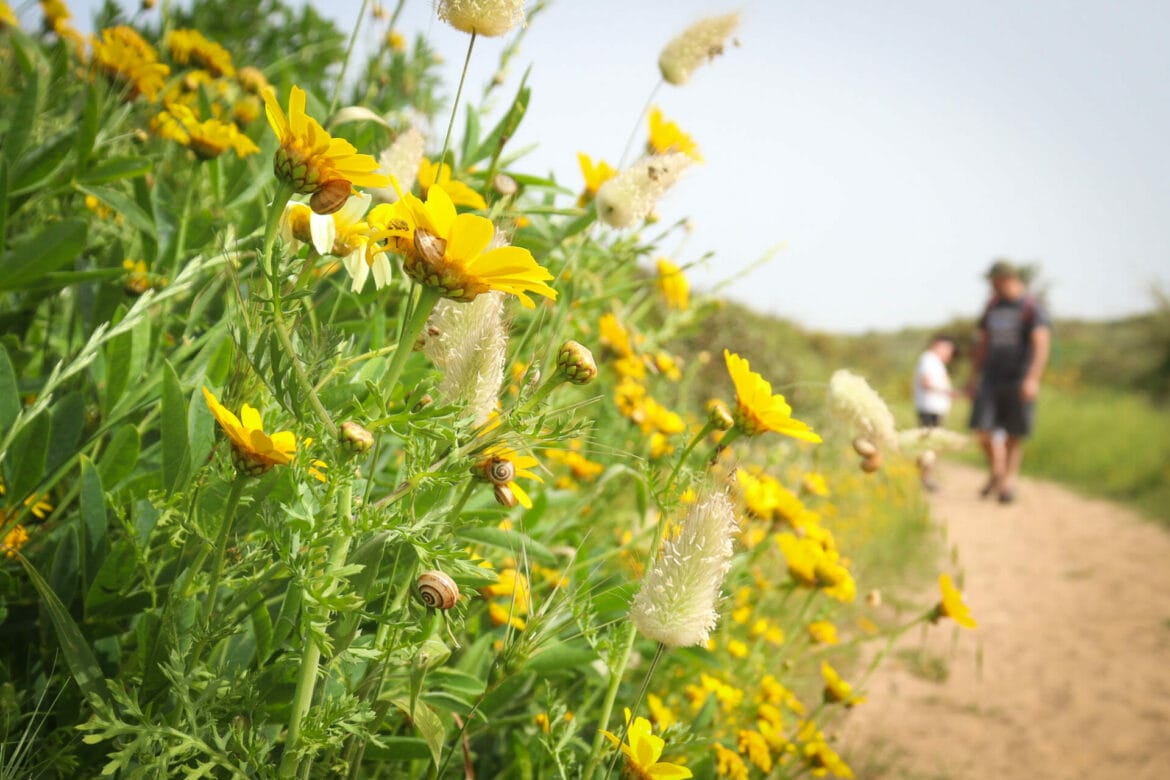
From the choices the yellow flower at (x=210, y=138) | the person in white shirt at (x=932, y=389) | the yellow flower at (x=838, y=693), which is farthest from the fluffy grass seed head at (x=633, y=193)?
the person in white shirt at (x=932, y=389)

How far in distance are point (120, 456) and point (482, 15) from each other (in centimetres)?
70

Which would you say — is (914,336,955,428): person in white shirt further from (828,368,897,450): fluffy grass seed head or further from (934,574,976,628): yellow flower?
(828,368,897,450): fluffy grass seed head

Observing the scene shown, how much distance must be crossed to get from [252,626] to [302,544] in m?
0.27

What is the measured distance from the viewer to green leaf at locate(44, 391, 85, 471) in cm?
102

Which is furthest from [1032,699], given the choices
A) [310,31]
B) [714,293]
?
[310,31]

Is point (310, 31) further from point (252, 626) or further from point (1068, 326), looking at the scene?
point (1068, 326)

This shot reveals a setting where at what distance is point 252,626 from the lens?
885mm

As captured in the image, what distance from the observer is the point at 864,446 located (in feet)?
4.02

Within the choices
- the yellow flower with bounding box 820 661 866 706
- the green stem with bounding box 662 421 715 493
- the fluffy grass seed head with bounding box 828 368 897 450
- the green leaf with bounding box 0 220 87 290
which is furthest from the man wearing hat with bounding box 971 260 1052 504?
the green leaf with bounding box 0 220 87 290

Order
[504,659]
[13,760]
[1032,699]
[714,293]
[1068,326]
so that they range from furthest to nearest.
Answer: [1068,326] < [1032,699] < [714,293] < [504,659] < [13,760]

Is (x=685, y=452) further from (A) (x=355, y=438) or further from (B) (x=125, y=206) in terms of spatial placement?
(B) (x=125, y=206)

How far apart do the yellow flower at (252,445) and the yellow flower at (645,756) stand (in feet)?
1.55

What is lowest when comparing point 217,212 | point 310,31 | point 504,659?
point 504,659

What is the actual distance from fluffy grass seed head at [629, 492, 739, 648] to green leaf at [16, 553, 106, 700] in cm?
53
